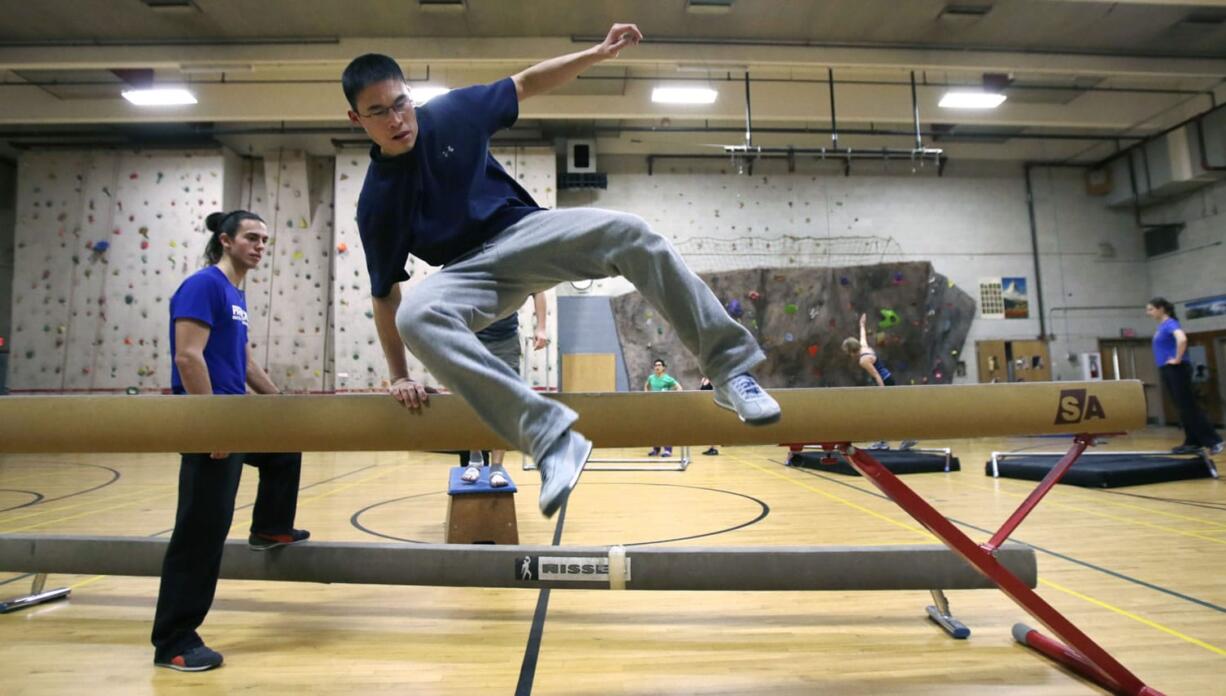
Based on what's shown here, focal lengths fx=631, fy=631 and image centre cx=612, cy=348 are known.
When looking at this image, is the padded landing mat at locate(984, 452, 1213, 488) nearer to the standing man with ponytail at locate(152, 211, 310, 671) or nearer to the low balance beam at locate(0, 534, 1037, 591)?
the low balance beam at locate(0, 534, 1037, 591)

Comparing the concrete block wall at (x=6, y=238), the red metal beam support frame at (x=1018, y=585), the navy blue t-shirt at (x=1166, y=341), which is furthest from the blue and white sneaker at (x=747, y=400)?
the concrete block wall at (x=6, y=238)

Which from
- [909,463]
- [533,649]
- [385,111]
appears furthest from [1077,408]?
[909,463]

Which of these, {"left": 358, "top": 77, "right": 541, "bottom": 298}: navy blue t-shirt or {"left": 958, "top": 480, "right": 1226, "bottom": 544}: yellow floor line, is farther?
{"left": 958, "top": 480, "right": 1226, "bottom": 544}: yellow floor line

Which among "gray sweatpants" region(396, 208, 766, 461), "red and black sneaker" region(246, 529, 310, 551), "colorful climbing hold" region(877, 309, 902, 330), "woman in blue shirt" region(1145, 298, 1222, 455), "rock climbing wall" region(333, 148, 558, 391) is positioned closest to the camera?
"gray sweatpants" region(396, 208, 766, 461)

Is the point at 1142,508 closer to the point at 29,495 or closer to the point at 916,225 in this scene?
the point at 916,225

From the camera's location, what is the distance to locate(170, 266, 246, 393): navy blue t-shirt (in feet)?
7.26

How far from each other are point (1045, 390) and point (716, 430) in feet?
3.32

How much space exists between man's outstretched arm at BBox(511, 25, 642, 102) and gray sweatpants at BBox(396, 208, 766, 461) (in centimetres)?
45

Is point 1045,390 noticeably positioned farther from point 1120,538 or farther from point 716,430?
point 1120,538

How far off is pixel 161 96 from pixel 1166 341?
533 inches

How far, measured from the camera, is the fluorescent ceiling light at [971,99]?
32.4ft

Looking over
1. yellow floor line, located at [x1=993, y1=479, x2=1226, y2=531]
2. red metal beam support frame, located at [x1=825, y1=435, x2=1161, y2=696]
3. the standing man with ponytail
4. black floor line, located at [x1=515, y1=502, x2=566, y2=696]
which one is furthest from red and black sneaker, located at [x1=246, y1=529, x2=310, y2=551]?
yellow floor line, located at [x1=993, y1=479, x2=1226, y2=531]

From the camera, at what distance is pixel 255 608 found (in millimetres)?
2793

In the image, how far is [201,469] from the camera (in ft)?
7.27
